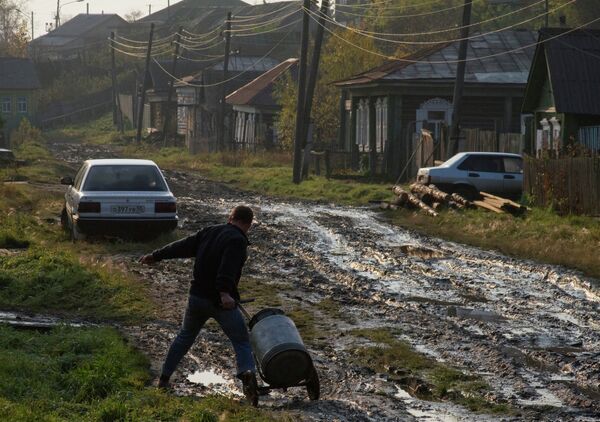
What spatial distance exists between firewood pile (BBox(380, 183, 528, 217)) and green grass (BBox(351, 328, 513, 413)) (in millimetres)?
14083

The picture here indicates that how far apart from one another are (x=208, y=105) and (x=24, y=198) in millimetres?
47304

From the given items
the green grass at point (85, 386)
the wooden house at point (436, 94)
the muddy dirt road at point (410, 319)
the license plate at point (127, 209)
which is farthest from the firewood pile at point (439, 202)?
the green grass at point (85, 386)

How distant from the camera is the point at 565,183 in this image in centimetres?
2597

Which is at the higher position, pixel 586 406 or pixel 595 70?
pixel 595 70

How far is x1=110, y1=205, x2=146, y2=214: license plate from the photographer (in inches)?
782

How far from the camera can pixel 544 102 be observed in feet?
115

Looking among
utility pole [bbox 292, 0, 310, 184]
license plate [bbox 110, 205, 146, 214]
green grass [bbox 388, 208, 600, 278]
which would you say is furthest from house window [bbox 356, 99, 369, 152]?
license plate [bbox 110, 205, 146, 214]

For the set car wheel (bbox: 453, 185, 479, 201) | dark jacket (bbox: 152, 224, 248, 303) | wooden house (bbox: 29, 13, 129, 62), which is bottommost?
car wheel (bbox: 453, 185, 479, 201)

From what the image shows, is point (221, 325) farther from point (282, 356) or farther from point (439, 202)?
point (439, 202)

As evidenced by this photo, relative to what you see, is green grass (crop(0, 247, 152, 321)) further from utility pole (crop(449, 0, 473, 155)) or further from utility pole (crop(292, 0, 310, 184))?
utility pole (crop(292, 0, 310, 184))

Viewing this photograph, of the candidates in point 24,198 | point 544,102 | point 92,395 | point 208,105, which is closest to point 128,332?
point 92,395

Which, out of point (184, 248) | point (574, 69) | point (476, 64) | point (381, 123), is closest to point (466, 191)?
point (574, 69)

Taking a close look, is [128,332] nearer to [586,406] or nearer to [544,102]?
[586,406]

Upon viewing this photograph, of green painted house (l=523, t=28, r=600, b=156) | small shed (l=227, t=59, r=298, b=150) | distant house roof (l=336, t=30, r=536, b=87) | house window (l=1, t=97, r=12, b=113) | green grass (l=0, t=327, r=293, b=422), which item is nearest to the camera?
green grass (l=0, t=327, r=293, b=422)
